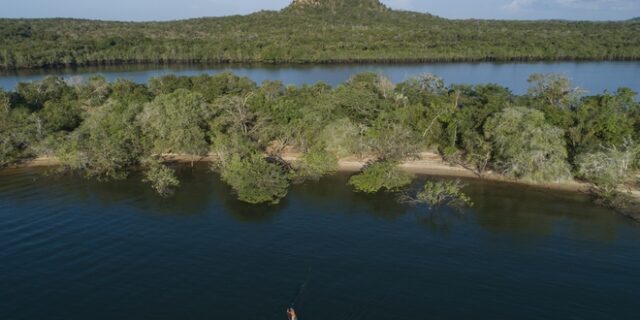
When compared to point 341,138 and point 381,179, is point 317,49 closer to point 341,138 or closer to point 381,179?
point 341,138

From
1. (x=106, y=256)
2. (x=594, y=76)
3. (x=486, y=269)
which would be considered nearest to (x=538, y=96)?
(x=486, y=269)

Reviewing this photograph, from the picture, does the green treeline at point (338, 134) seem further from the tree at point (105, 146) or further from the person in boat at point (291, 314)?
the person in boat at point (291, 314)

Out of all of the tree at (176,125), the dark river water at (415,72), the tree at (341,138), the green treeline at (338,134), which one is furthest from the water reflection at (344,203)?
the dark river water at (415,72)

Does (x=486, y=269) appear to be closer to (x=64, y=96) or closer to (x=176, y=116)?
(x=176, y=116)

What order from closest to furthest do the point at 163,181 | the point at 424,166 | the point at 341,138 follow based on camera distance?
the point at 163,181 → the point at 341,138 → the point at 424,166

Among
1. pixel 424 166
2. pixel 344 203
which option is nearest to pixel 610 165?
pixel 424 166

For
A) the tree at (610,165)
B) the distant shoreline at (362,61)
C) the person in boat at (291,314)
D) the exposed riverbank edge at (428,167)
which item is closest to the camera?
the person in boat at (291,314)

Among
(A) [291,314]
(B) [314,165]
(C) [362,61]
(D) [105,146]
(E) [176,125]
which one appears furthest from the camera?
(C) [362,61]
